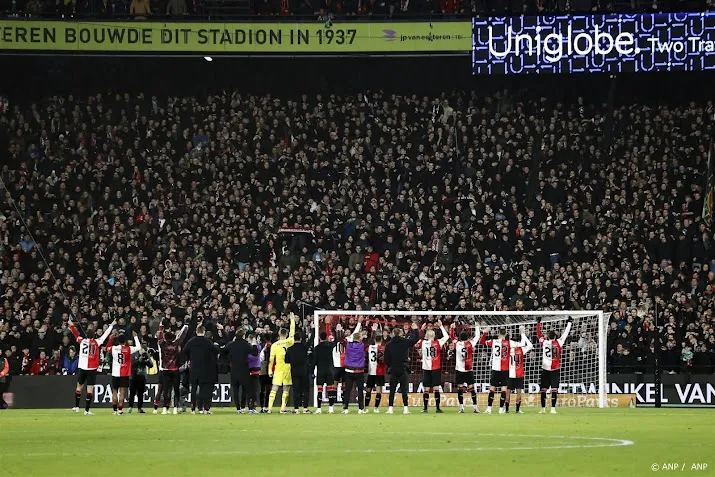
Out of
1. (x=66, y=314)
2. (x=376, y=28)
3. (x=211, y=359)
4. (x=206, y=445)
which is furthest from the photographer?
(x=376, y=28)

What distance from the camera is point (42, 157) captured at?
4041cm

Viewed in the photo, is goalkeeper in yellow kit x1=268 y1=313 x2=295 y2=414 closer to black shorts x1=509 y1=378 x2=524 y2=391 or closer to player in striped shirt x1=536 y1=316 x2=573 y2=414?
black shorts x1=509 y1=378 x2=524 y2=391

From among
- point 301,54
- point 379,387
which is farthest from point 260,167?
point 379,387

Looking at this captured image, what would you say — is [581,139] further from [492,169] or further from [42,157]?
[42,157]

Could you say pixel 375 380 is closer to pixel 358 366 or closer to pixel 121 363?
pixel 358 366

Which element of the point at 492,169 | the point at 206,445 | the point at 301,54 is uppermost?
the point at 301,54

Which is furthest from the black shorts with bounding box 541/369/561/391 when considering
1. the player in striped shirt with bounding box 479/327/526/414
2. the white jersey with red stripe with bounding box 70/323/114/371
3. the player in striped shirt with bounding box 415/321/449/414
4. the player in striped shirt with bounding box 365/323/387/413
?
the white jersey with red stripe with bounding box 70/323/114/371

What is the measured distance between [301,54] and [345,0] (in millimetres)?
2432

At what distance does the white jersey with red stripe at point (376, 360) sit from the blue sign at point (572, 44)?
1261 cm

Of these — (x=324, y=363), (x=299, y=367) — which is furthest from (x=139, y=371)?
(x=324, y=363)

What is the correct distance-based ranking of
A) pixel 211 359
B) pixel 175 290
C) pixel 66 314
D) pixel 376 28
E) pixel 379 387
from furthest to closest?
pixel 376 28, pixel 175 290, pixel 66 314, pixel 379 387, pixel 211 359

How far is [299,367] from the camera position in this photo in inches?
1054

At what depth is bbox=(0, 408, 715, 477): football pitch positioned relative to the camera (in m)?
13.5

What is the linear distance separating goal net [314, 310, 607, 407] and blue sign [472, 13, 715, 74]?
29.3 feet
